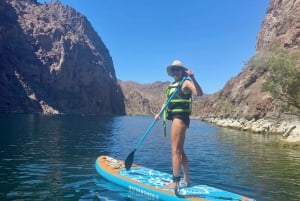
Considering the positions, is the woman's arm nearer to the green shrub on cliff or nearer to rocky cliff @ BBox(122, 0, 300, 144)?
rocky cliff @ BBox(122, 0, 300, 144)

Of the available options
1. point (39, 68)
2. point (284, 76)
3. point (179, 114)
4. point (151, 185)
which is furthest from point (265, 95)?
point (39, 68)

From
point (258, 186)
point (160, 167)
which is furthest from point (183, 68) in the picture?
point (160, 167)

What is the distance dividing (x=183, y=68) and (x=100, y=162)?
281 inches

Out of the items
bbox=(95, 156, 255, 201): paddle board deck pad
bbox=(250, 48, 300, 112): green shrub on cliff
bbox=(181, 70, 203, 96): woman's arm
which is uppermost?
bbox=(250, 48, 300, 112): green shrub on cliff

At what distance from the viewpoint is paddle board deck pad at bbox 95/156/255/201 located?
35.4ft

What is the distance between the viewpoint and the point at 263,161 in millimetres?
23375

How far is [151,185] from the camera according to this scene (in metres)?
12.1

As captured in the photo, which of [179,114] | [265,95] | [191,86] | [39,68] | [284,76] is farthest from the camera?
[39,68]

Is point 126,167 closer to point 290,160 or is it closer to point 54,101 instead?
point 290,160

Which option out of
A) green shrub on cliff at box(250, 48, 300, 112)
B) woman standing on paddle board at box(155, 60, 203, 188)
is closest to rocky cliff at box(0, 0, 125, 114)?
green shrub on cliff at box(250, 48, 300, 112)

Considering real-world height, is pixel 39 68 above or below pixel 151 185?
above

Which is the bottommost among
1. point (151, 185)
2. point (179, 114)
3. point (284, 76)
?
point (151, 185)

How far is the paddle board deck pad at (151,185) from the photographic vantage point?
10.8m

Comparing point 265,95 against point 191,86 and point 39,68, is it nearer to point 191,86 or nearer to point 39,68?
point 191,86
